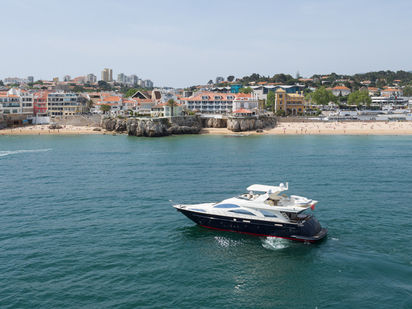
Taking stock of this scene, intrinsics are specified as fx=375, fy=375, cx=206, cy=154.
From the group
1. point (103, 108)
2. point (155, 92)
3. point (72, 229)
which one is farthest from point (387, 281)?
point (155, 92)

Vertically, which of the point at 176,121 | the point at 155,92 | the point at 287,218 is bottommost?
the point at 287,218

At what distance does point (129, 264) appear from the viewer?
2773 centimetres

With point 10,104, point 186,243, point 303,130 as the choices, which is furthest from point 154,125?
point 186,243

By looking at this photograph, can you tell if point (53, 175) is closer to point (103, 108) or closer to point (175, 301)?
point (175, 301)

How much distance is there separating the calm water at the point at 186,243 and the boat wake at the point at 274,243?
3.4 inches

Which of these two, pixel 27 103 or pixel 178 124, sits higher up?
pixel 27 103

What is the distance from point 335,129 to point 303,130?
10.5 m

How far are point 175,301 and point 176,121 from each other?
326 feet

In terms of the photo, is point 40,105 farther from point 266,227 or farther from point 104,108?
point 266,227

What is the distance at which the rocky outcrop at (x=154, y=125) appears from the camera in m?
113

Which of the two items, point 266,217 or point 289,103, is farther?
point 289,103

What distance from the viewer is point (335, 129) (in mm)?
120875

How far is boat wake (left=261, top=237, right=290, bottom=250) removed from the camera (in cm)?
3108

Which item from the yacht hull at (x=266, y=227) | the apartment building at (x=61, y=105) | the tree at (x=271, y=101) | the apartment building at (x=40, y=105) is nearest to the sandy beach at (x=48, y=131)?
the apartment building at (x=61, y=105)
